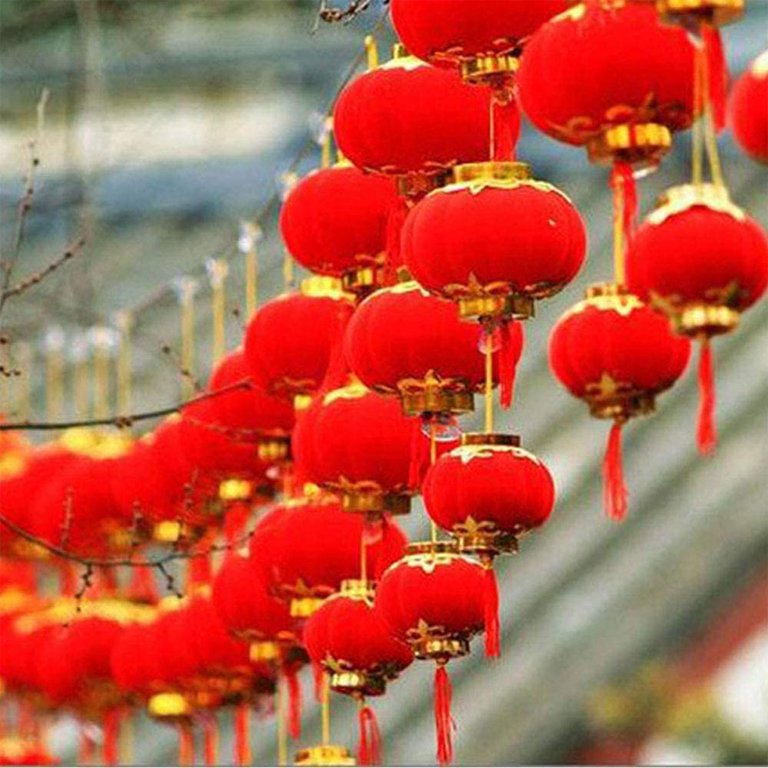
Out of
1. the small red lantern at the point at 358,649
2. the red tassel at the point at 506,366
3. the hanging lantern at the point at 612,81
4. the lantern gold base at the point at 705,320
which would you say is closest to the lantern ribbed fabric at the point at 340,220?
the small red lantern at the point at 358,649

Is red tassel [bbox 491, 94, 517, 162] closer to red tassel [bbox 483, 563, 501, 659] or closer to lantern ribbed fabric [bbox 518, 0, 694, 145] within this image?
lantern ribbed fabric [bbox 518, 0, 694, 145]

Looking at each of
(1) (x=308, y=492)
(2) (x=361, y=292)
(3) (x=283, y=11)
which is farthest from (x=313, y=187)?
(3) (x=283, y=11)

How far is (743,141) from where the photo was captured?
648 cm

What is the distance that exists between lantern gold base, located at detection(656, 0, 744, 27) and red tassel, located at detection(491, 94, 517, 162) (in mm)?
908

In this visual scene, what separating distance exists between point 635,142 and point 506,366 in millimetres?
687

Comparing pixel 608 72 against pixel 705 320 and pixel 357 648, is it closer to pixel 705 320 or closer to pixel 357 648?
pixel 705 320

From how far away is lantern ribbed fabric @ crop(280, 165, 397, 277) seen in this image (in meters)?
8.00

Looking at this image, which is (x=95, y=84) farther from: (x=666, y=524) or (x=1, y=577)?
(x=666, y=524)

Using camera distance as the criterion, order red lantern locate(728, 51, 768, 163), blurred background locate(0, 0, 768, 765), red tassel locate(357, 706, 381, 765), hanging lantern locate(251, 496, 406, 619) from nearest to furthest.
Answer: red lantern locate(728, 51, 768, 163) → red tassel locate(357, 706, 381, 765) → hanging lantern locate(251, 496, 406, 619) → blurred background locate(0, 0, 768, 765)

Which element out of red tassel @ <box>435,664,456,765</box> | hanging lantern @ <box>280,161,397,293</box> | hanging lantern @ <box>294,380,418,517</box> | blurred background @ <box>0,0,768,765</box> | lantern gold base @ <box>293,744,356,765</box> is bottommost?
red tassel @ <box>435,664,456,765</box>

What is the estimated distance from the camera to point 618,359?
7242mm

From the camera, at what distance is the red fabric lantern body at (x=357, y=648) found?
26.2 ft

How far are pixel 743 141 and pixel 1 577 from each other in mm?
5897

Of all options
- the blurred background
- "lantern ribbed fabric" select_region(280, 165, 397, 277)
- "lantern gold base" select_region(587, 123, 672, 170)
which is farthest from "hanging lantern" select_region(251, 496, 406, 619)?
the blurred background
